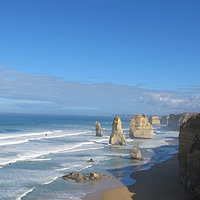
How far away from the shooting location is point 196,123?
17.8 meters

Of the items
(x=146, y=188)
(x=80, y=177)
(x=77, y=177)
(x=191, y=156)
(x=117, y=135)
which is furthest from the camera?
(x=117, y=135)

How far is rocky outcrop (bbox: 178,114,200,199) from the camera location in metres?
15.5

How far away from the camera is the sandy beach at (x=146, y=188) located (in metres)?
18.4

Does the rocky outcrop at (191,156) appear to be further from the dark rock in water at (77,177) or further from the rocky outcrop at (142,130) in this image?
the rocky outcrop at (142,130)

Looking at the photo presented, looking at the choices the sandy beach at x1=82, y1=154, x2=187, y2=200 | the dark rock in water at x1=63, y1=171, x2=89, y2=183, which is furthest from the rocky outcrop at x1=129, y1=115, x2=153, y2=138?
the dark rock in water at x1=63, y1=171, x2=89, y2=183

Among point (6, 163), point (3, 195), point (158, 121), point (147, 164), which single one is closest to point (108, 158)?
point (147, 164)

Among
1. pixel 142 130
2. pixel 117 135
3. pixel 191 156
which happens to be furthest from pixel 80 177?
pixel 142 130

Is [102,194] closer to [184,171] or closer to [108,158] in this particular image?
[184,171]

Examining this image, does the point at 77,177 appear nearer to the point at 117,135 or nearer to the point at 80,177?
the point at 80,177

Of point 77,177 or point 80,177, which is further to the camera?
point 77,177

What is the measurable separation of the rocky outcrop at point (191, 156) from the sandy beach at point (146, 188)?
1096 mm

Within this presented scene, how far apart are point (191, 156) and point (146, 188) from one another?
6264 millimetres

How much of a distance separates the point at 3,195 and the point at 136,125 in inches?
1779

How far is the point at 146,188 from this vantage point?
20.7 metres
